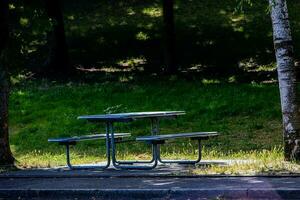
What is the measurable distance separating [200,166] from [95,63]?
18.3 metres

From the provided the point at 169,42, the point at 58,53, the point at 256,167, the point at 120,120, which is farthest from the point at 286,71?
the point at 58,53

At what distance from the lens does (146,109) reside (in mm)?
20469

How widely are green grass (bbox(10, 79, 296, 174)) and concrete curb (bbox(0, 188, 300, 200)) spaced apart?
4.24 meters

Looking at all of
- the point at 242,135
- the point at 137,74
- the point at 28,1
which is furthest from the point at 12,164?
the point at 137,74

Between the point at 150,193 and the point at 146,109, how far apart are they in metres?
11.6

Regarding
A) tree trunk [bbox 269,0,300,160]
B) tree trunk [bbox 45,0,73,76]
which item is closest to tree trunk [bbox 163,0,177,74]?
tree trunk [bbox 45,0,73,76]

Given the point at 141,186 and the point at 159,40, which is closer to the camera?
the point at 141,186

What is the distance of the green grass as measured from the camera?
16.0 meters

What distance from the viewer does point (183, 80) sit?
983 inches

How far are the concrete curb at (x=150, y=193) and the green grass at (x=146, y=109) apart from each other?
424cm

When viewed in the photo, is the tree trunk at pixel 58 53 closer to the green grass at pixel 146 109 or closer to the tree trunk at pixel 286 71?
the green grass at pixel 146 109

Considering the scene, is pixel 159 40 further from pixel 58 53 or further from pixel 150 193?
pixel 150 193

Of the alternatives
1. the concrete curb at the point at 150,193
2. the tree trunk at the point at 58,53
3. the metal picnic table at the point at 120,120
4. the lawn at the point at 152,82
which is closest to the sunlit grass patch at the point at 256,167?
the lawn at the point at 152,82

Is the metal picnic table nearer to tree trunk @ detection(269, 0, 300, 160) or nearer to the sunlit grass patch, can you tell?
the sunlit grass patch
